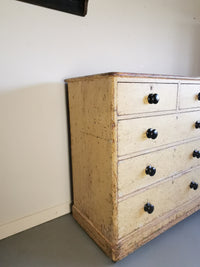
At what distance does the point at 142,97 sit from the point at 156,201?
68 cm

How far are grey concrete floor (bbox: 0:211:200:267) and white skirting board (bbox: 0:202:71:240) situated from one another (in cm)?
4

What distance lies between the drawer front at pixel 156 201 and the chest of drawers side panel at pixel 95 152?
70 millimetres

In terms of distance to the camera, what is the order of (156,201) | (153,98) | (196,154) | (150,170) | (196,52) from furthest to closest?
A: (196,52), (196,154), (156,201), (150,170), (153,98)

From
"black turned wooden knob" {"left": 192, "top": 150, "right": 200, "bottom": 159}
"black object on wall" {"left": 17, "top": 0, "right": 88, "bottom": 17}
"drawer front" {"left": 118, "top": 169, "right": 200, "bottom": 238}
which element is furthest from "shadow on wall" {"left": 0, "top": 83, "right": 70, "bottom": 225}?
"black turned wooden knob" {"left": 192, "top": 150, "right": 200, "bottom": 159}

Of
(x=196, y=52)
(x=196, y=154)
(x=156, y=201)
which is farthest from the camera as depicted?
(x=196, y=52)

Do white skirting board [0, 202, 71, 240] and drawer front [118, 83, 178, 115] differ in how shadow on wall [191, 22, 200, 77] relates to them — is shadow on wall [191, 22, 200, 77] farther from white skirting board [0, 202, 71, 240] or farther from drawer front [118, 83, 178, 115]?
white skirting board [0, 202, 71, 240]

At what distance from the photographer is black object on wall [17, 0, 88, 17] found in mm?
1150

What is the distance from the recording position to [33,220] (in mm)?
1340

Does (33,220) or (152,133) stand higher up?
(152,133)

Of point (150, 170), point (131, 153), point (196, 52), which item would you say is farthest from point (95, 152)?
point (196, 52)

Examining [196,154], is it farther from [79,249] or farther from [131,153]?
[79,249]

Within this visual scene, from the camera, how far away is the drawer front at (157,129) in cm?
96


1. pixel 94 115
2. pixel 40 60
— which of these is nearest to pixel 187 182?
pixel 94 115

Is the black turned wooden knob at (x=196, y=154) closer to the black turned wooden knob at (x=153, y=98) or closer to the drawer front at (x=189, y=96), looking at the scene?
the drawer front at (x=189, y=96)
